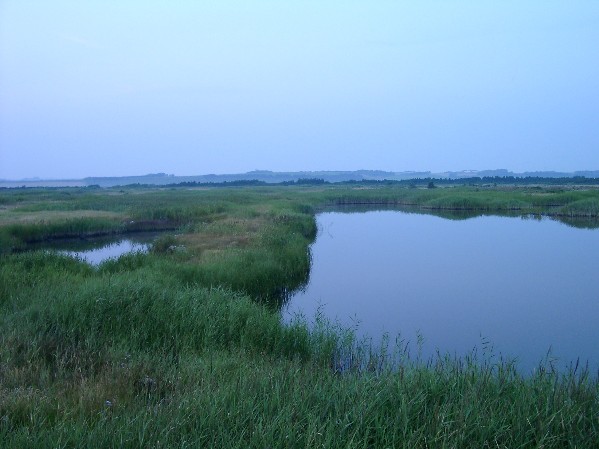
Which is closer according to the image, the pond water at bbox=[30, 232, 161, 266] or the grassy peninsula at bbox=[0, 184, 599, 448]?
the grassy peninsula at bbox=[0, 184, 599, 448]

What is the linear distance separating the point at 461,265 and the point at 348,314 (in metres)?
→ 7.38

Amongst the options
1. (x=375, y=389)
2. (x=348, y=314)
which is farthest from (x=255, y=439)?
(x=348, y=314)

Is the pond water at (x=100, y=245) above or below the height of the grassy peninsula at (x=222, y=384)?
below

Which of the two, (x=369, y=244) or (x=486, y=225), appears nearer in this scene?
(x=369, y=244)

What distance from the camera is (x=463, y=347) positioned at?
9438 millimetres

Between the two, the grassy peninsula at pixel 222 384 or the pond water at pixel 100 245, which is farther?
the pond water at pixel 100 245

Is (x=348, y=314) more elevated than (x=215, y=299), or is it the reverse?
(x=215, y=299)

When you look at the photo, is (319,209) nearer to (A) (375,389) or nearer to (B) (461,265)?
(B) (461,265)

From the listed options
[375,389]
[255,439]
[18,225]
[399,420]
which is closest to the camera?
[255,439]

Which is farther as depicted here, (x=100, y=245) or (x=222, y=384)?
(x=100, y=245)

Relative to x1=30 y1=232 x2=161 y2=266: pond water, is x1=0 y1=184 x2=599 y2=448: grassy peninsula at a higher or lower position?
higher

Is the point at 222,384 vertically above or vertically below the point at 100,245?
above

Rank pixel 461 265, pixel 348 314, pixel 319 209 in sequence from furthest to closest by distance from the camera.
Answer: pixel 319 209
pixel 461 265
pixel 348 314

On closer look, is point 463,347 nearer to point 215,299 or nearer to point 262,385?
point 215,299
